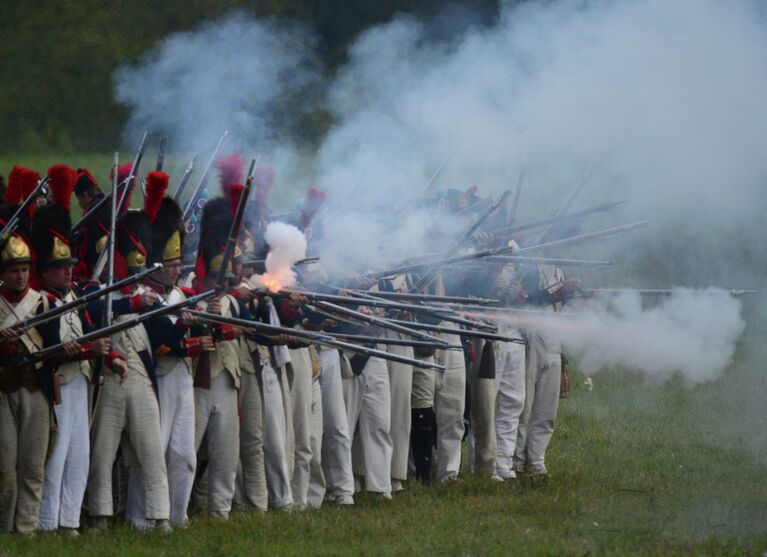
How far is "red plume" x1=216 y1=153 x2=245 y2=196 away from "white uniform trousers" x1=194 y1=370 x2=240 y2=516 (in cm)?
144

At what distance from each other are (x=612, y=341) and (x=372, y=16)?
3.72 meters

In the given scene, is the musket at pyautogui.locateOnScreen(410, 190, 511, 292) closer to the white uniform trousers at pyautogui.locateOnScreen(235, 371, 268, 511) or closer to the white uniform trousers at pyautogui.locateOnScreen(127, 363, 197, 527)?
the white uniform trousers at pyautogui.locateOnScreen(235, 371, 268, 511)

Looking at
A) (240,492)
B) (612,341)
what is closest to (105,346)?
(240,492)

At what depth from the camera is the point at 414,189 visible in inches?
466

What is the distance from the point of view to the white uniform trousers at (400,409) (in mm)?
11531

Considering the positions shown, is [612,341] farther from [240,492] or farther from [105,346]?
[105,346]

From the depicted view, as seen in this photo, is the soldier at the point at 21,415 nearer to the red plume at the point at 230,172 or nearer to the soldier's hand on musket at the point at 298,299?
the soldier's hand on musket at the point at 298,299

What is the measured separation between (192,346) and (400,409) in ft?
9.22

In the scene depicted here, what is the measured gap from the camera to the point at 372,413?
11195 millimetres

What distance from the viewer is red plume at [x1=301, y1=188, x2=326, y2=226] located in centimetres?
1066

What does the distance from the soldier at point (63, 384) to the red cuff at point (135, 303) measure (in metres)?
0.24

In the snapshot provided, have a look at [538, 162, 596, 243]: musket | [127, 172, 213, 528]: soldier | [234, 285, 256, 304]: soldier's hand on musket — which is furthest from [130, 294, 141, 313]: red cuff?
[538, 162, 596, 243]: musket

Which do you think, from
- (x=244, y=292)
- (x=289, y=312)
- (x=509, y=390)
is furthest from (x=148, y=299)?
(x=509, y=390)

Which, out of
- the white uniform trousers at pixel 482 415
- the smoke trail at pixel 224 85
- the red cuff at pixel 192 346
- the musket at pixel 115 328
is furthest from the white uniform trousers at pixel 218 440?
the white uniform trousers at pixel 482 415
